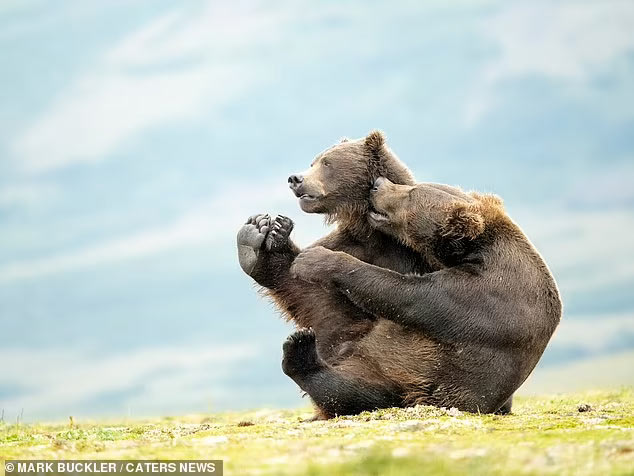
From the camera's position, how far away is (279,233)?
9.52 meters

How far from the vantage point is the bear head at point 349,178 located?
956 cm

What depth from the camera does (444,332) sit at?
27.9 ft

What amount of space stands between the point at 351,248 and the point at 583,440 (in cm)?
385

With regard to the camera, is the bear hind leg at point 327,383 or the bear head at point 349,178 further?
the bear head at point 349,178

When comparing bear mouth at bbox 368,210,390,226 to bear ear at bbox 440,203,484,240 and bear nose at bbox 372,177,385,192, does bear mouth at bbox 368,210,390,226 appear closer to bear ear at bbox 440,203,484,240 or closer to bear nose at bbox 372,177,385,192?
bear nose at bbox 372,177,385,192

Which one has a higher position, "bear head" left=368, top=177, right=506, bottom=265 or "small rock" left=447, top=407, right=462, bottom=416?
"bear head" left=368, top=177, right=506, bottom=265

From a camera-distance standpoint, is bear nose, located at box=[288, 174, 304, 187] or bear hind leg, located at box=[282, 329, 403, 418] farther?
bear nose, located at box=[288, 174, 304, 187]

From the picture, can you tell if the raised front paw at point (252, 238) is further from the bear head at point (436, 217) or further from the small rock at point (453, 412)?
the small rock at point (453, 412)

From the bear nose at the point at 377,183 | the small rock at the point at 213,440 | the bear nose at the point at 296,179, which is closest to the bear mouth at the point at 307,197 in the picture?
the bear nose at the point at 296,179

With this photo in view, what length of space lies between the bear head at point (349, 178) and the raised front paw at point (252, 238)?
0.47m

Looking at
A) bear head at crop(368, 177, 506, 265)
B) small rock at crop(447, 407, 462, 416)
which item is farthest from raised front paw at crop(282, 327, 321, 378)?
bear head at crop(368, 177, 506, 265)

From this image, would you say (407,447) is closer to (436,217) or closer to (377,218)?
(436,217)

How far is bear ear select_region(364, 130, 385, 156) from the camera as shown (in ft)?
31.6

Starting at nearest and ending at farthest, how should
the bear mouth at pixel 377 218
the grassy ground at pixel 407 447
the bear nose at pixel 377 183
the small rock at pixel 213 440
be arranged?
1. the grassy ground at pixel 407 447
2. the small rock at pixel 213 440
3. the bear mouth at pixel 377 218
4. the bear nose at pixel 377 183
